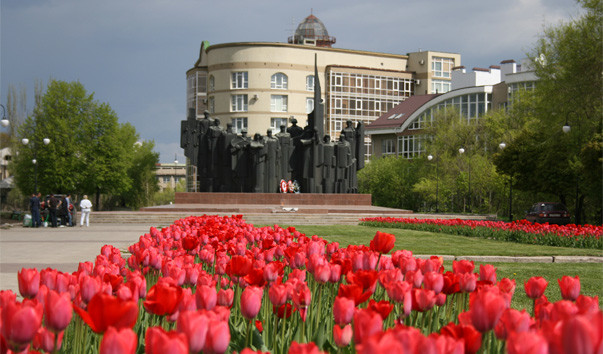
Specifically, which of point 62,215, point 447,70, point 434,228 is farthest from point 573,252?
point 447,70

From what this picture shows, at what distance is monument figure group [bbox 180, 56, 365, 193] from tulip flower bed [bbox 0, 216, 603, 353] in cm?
3862

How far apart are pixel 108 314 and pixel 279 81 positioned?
266ft

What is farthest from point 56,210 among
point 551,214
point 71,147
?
point 71,147

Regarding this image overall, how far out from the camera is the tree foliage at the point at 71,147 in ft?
193

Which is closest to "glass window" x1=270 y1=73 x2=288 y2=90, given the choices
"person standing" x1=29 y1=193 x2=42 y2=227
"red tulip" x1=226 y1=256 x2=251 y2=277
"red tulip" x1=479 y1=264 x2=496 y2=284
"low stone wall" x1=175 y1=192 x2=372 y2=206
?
"low stone wall" x1=175 y1=192 x2=372 y2=206

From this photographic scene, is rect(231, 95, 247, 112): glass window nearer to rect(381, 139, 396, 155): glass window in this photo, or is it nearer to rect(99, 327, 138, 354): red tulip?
rect(381, 139, 396, 155): glass window

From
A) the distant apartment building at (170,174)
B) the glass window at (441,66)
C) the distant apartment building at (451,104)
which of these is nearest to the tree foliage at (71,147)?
the distant apartment building at (451,104)

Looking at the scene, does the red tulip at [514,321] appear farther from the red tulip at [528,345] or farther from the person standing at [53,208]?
the person standing at [53,208]

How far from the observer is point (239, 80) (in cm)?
8188

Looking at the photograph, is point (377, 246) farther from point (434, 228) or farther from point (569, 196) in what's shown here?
point (569, 196)

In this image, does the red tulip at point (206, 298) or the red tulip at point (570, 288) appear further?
the red tulip at point (570, 288)

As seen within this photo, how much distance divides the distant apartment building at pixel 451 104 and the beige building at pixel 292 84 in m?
3.60

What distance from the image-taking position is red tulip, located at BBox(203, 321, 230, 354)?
6.71ft

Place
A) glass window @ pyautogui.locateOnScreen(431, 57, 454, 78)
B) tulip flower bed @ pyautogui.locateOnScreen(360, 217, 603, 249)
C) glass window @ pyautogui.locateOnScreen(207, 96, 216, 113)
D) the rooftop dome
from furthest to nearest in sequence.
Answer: the rooftop dome, glass window @ pyautogui.locateOnScreen(431, 57, 454, 78), glass window @ pyautogui.locateOnScreen(207, 96, 216, 113), tulip flower bed @ pyautogui.locateOnScreen(360, 217, 603, 249)
